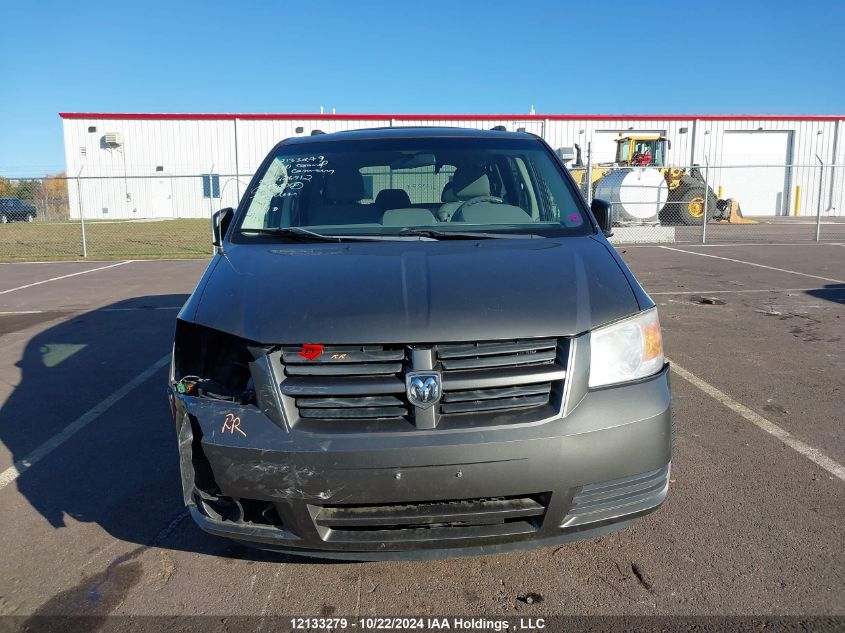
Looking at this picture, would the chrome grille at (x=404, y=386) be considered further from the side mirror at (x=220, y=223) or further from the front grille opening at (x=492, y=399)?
the side mirror at (x=220, y=223)

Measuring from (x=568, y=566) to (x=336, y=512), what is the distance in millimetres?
1067

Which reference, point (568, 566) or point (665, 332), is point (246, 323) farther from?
point (665, 332)

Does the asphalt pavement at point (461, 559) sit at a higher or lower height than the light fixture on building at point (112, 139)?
lower

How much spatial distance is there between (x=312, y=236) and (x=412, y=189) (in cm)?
83

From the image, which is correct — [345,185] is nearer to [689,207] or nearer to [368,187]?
[368,187]

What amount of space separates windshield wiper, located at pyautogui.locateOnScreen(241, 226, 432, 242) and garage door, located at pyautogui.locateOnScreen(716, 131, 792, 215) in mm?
37695

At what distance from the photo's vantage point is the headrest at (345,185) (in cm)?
381

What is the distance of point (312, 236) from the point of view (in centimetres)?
336

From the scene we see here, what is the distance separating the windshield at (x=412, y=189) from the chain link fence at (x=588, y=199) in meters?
4.48

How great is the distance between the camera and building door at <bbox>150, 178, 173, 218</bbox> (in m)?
33.1

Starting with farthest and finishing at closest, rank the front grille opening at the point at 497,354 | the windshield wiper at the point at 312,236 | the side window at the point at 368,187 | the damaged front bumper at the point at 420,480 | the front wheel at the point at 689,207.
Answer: the front wheel at the point at 689,207 < the side window at the point at 368,187 < the windshield wiper at the point at 312,236 < the front grille opening at the point at 497,354 < the damaged front bumper at the point at 420,480

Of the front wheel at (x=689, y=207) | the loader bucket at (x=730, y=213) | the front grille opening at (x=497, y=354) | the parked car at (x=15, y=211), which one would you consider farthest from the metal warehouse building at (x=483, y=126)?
the front grille opening at (x=497, y=354)

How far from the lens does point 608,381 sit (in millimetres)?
2457

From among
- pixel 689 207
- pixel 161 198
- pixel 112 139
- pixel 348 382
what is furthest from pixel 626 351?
pixel 112 139
